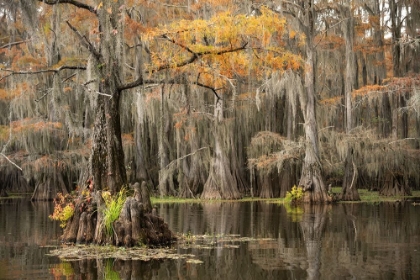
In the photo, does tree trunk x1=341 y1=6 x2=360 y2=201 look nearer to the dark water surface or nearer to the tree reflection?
the tree reflection

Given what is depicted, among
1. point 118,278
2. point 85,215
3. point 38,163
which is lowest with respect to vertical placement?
point 118,278

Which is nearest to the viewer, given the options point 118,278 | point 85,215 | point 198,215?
point 118,278

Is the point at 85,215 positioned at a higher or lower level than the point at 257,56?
lower

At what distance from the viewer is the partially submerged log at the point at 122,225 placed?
9016 mm

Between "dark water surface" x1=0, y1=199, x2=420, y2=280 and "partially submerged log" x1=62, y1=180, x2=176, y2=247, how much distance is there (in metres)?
0.42

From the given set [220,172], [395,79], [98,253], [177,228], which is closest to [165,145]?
[220,172]

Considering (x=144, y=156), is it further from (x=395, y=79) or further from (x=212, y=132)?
(x=395, y=79)

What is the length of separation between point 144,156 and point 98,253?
1722 centimetres

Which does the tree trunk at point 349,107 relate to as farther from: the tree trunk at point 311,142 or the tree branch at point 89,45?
the tree branch at point 89,45

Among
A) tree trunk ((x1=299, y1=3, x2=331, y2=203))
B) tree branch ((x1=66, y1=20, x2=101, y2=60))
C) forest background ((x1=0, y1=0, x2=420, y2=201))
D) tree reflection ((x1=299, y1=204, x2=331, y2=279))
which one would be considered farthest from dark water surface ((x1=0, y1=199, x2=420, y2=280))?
forest background ((x1=0, y1=0, x2=420, y2=201))

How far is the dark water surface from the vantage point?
23.1 feet

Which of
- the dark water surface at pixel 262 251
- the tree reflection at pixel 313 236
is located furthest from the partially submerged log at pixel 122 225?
the tree reflection at pixel 313 236

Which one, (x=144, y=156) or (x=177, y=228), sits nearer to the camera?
(x=177, y=228)

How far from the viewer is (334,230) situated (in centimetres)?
1155
